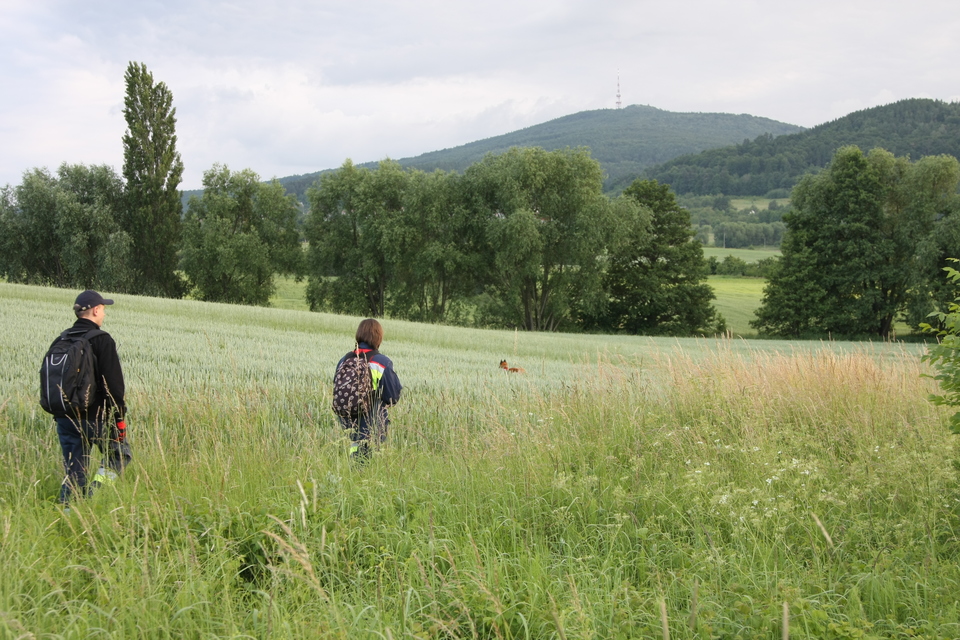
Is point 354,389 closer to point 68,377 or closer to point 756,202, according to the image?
point 68,377

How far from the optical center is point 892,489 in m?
4.71

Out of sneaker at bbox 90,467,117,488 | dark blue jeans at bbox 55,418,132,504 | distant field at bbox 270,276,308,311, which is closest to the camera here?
sneaker at bbox 90,467,117,488

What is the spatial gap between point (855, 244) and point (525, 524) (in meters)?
47.1

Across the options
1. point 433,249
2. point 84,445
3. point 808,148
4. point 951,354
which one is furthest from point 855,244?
point 808,148

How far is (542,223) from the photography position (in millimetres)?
41844

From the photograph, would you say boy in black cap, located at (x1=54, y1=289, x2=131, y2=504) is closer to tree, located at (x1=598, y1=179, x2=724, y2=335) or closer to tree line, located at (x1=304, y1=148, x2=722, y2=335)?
tree line, located at (x1=304, y1=148, x2=722, y2=335)

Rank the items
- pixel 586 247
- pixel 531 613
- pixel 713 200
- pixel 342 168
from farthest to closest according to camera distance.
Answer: pixel 713 200 → pixel 342 168 → pixel 586 247 → pixel 531 613

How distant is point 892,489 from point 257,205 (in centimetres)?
5332

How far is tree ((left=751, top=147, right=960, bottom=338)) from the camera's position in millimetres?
42156

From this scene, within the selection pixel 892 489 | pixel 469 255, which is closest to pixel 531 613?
pixel 892 489

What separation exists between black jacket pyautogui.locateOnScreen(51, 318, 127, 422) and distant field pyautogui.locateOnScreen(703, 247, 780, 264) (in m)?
89.5

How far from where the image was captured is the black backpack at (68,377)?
4.86 meters

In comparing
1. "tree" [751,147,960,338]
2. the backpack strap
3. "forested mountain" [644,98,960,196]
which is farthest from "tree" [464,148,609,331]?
"forested mountain" [644,98,960,196]

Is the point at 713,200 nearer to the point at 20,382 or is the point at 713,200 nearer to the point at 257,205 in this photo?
the point at 257,205
